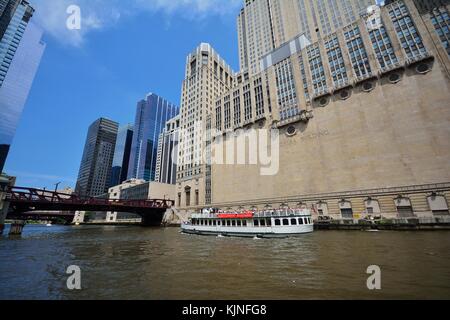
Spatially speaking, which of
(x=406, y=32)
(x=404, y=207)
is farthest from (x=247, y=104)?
(x=404, y=207)

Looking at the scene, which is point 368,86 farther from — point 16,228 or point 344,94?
point 16,228

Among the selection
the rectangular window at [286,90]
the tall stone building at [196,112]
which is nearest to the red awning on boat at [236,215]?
the rectangular window at [286,90]

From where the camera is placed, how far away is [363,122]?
151 ft

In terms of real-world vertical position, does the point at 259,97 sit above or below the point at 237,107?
below

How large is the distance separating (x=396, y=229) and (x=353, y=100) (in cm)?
2982

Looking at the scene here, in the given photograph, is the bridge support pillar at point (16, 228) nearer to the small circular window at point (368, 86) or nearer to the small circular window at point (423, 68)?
the small circular window at point (368, 86)

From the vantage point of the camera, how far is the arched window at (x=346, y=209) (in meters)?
44.1

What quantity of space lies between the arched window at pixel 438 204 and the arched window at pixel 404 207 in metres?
2.75

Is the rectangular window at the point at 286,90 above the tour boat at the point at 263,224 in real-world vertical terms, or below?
above

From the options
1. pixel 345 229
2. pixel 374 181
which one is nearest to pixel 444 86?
pixel 374 181

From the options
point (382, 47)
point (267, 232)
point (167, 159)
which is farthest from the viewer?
point (167, 159)

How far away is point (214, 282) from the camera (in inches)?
396

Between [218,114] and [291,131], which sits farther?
[218,114]

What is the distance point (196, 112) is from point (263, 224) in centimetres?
7158
